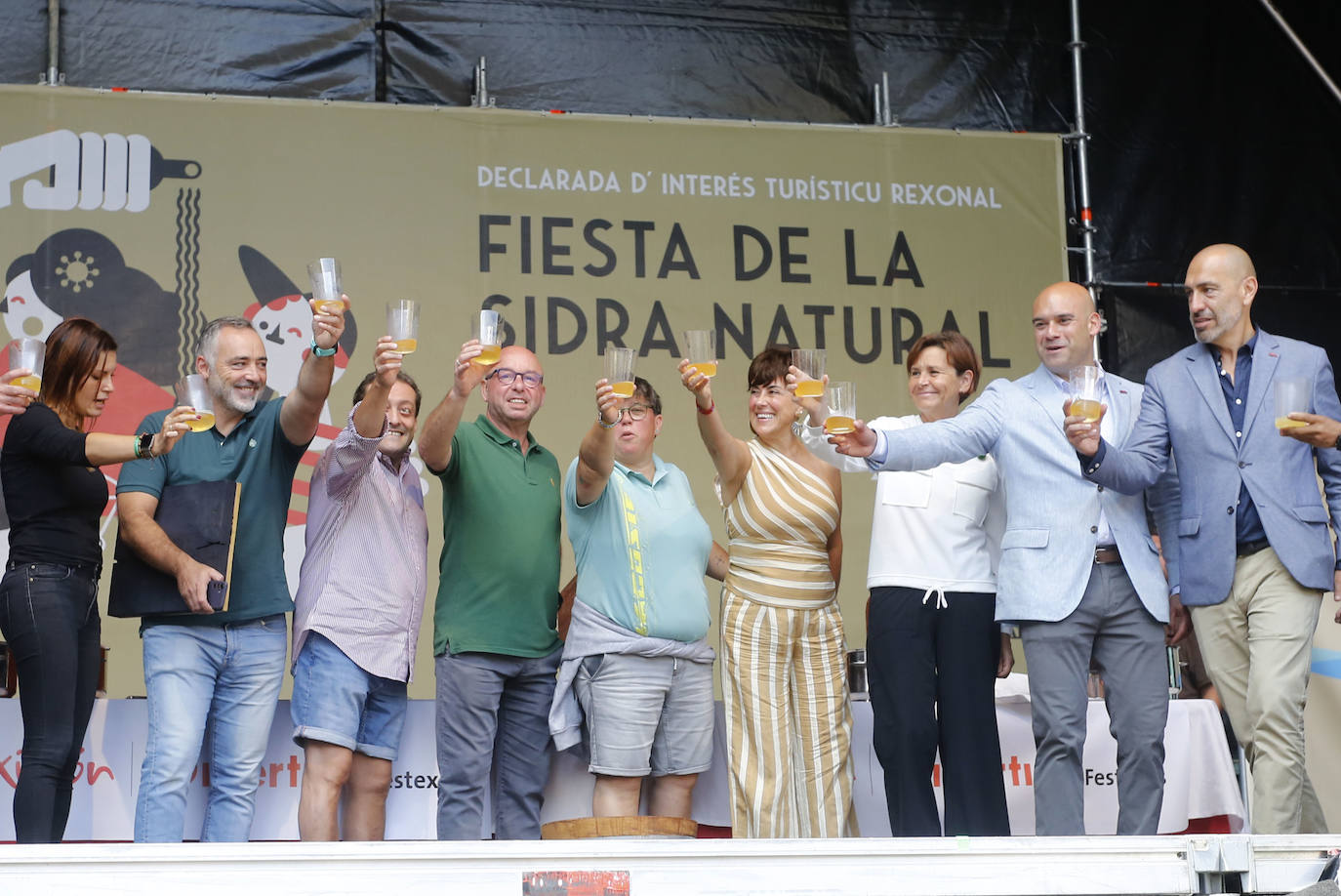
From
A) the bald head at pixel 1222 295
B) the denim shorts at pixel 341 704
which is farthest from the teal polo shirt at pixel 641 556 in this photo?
the bald head at pixel 1222 295

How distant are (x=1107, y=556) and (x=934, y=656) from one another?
47 centimetres

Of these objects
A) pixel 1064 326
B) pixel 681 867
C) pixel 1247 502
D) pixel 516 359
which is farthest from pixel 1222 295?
pixel 681 867

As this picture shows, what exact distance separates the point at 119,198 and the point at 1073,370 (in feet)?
12.0

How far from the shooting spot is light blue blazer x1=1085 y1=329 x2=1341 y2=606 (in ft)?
11.3

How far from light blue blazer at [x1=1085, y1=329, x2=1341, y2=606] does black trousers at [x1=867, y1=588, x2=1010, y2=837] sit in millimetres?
502

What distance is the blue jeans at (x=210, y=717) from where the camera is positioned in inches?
133

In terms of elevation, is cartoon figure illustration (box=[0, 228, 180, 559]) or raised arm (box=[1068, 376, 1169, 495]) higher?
cartoon figure illustration (box=[0, 228, 180, 559])

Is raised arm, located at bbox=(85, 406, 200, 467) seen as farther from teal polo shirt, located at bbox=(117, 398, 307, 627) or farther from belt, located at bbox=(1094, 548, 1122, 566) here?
belt, located at bbox=(1094, 548, 1122, 566)

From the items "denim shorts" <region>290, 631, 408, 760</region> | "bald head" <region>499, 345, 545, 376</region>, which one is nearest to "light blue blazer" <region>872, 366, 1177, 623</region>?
"bald head" <region>499, 345, 545, 376</region>

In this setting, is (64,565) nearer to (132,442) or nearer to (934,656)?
(132,442)

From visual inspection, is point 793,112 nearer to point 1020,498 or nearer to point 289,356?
point 289,356

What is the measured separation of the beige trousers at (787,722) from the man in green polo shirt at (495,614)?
1.57ft

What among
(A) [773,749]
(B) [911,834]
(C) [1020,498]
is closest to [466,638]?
(A) [773,749]

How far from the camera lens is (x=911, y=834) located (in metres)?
3.51
